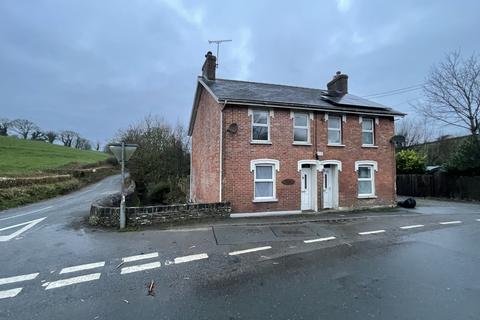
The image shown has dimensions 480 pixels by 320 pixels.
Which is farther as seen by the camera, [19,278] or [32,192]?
[32,192]

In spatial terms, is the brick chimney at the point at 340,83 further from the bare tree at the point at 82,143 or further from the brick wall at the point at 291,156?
the bare tree at the point at 82,143

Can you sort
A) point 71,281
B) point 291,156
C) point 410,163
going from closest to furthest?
point 71,281, point 291,156, point 410,163

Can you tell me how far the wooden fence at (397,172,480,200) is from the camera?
2092 cm

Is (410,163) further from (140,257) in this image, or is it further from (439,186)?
(140,257)

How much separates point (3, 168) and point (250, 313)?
34806mm

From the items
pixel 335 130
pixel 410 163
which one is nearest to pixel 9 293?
pixel 335 130

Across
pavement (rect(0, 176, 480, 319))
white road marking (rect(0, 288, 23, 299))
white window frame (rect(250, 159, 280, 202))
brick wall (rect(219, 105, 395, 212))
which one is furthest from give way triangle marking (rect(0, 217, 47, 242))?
white window frame (rect(250, 159, 280, 202))

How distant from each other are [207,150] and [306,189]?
19.4ft

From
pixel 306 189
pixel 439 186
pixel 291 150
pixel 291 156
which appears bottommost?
pixel 306 189

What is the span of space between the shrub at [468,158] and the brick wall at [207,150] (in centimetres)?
1912

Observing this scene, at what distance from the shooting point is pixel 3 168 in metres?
29.1

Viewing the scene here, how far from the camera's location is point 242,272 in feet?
19.6

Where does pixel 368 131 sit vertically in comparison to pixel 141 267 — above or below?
above

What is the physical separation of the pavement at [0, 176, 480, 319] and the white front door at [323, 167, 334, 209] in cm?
441
